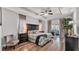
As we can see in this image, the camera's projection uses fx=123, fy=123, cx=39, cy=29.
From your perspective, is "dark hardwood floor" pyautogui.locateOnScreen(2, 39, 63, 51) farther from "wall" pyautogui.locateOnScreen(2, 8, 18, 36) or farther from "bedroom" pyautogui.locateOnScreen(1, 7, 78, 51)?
"wall" pyautogui.locateOnScreen(2, 8, 18, 36)

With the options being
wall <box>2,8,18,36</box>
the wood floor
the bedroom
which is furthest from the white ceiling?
the wood floor

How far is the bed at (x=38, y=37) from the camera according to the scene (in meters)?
2.72

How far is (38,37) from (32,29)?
0.75 ft

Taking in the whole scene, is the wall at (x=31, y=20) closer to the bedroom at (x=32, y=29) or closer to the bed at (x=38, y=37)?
the bedroom at (x=32, y=29)

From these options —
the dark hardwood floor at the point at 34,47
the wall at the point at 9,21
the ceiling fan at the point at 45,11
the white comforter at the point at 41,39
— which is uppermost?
the ceiling fan at the point at 45,11

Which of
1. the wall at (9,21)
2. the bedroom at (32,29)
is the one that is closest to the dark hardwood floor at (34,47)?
the bedroom at (32,29)

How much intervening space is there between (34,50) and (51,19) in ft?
2.55

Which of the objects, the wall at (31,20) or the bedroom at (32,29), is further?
the wall at (31,20)

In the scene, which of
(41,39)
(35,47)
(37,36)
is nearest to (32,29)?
(37,36)

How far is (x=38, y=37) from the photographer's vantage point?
277 centimetres

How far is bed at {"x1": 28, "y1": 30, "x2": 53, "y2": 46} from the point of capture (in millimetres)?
2719

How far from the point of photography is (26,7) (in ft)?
8.69

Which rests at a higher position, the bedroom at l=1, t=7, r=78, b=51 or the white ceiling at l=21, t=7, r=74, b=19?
the white ceiling at l=21, t=7, r=74, b=19
